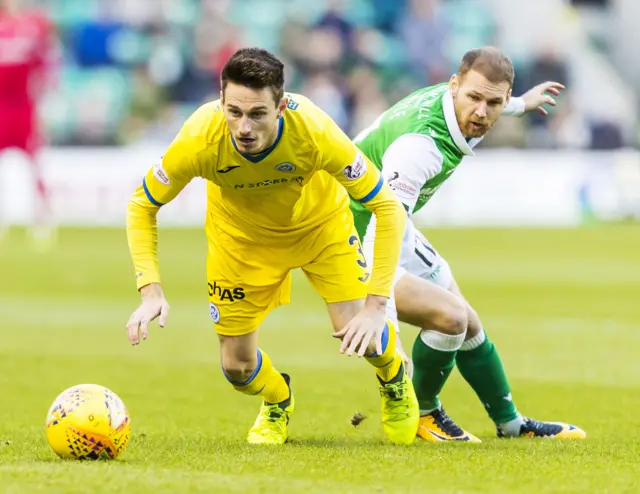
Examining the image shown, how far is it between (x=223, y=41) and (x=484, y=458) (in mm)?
22677

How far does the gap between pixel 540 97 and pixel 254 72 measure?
8.08 ft

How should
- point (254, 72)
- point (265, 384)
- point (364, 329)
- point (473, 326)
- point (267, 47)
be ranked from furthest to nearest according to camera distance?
point (267, 47)
point (473, 326)
point (265, 384)
point (364, 329)
point (254, 72)

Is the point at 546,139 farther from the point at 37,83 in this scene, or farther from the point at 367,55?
the point at 37,83

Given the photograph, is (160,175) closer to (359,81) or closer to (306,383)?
(306,383)

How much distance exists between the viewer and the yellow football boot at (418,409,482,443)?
6594 millimetres

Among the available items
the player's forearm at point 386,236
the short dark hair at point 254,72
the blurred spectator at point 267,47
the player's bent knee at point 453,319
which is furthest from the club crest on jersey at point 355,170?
the blurred spectator at point 267,47

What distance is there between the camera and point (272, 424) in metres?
6.45

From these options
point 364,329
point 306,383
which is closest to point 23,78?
point 306,383

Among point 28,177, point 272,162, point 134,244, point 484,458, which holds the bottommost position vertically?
point 28,177

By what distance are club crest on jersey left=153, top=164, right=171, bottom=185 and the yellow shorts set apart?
76 cm

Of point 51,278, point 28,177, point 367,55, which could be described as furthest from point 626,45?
point 51,278

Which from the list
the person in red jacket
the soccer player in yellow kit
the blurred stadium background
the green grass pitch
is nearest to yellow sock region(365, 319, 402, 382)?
the soccer player in yellow kit

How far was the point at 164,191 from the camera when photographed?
583 cm

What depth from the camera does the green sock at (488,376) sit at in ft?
22.3
